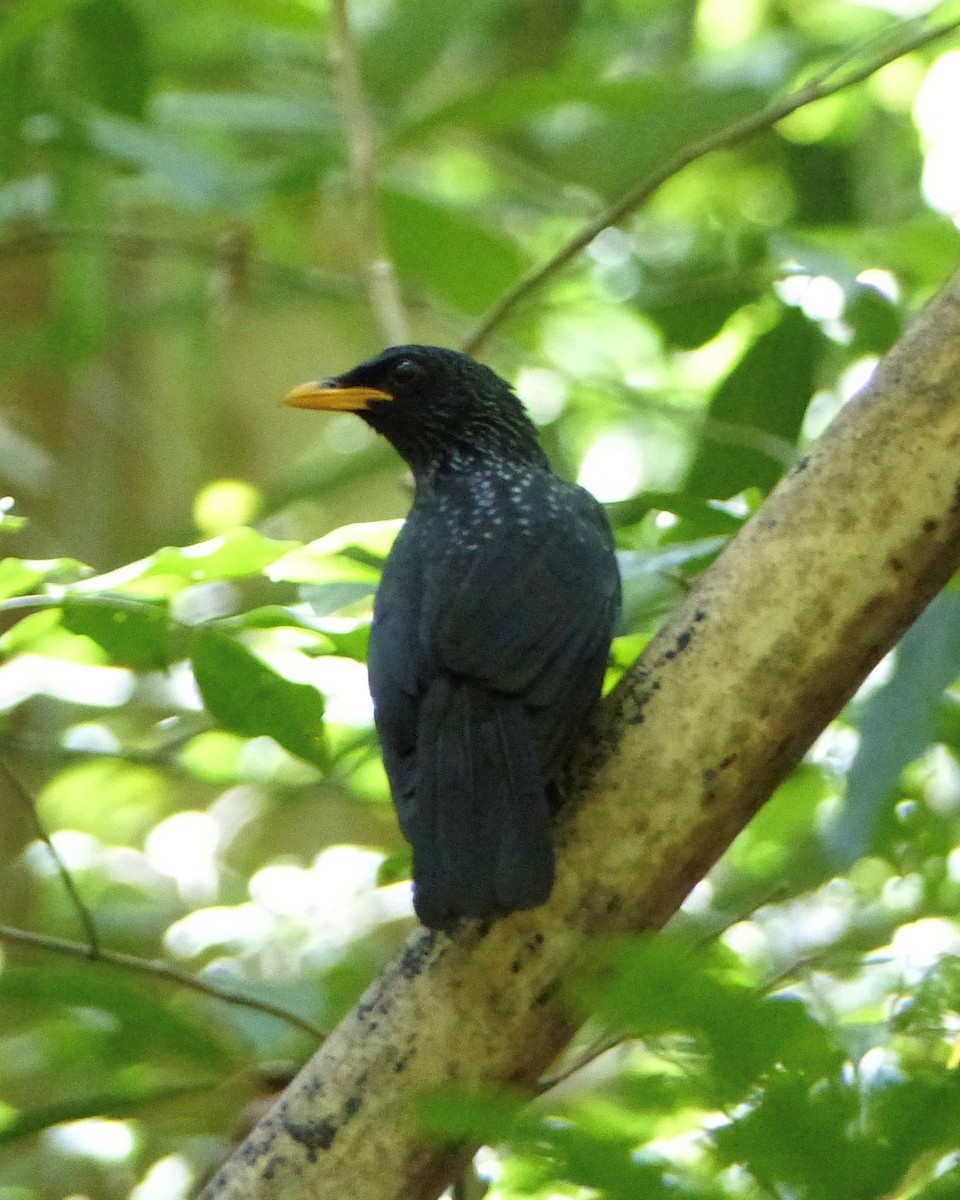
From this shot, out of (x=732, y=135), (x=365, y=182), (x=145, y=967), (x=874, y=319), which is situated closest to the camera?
(x=145, y=967)

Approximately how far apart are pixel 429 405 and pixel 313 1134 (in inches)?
71.9

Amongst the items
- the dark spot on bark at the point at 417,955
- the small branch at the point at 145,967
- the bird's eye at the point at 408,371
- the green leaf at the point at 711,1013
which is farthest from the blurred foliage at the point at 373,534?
the bird's eye at the point at 408,371

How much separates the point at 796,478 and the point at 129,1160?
7.74 ft

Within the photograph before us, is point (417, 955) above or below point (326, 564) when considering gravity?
below

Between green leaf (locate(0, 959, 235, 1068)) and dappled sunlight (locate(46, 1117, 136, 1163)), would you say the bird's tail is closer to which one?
green leaf (locate(0, 959, 235, 1068))

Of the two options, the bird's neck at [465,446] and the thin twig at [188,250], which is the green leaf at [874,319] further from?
the thin twig at [188,250]

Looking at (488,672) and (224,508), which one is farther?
(224,508)

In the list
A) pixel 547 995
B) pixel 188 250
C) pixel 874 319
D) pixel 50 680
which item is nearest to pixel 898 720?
pixel 547 995

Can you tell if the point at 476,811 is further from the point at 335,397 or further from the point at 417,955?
the point at 335,397

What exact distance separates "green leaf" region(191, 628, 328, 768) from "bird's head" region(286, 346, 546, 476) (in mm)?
1155

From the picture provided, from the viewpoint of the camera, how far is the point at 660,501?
103 inches

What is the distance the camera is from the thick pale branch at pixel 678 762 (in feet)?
6.83

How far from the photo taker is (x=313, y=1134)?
2.08 m

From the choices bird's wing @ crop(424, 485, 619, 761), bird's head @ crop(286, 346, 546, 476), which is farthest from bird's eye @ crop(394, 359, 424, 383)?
bird's wing @ crop(424, 485, 619, 761)
